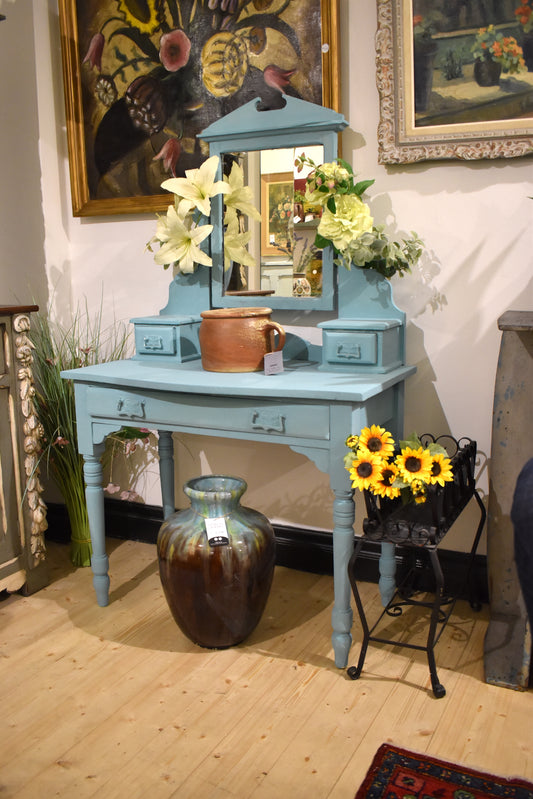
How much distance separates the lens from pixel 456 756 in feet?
5.90

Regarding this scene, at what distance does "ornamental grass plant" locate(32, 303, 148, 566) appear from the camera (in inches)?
114

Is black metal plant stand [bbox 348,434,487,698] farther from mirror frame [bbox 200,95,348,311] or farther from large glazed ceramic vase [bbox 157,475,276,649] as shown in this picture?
mirror frame [bbox 200,95,348,311]

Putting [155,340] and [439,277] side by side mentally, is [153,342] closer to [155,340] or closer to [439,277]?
[155,340]

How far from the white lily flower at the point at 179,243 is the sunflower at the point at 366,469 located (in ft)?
3.28

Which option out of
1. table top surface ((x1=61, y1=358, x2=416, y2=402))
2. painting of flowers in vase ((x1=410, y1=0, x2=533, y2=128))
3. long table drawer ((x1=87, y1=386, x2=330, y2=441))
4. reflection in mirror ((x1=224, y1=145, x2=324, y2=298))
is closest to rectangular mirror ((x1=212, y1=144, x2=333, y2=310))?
reflection in mirror ((x1=224, y1=145, x2=324, y2=298))

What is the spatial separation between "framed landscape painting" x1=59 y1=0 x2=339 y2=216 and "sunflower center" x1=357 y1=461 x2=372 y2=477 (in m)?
1.26

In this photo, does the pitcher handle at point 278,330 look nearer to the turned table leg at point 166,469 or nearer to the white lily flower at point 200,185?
the white lily flower at point 200,185

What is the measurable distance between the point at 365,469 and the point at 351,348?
483 millimetres

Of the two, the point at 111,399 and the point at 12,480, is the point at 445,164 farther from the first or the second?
the point at 12,480

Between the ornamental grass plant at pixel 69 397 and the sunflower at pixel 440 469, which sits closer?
the sunflower at pixel 440 469

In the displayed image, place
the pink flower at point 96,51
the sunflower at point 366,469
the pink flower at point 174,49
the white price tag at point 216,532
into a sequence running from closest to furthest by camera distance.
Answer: the sunflower at point 366,469 → the white price tag at point 216,532 → the pink flower at point 174,49 → the pink flower at point 96,51

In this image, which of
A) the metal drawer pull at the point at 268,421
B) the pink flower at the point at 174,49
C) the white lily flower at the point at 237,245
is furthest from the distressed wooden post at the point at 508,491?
the pink flower at the point at 174,49

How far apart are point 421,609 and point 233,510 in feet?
2.61

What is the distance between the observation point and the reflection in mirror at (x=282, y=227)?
8.16 ft
